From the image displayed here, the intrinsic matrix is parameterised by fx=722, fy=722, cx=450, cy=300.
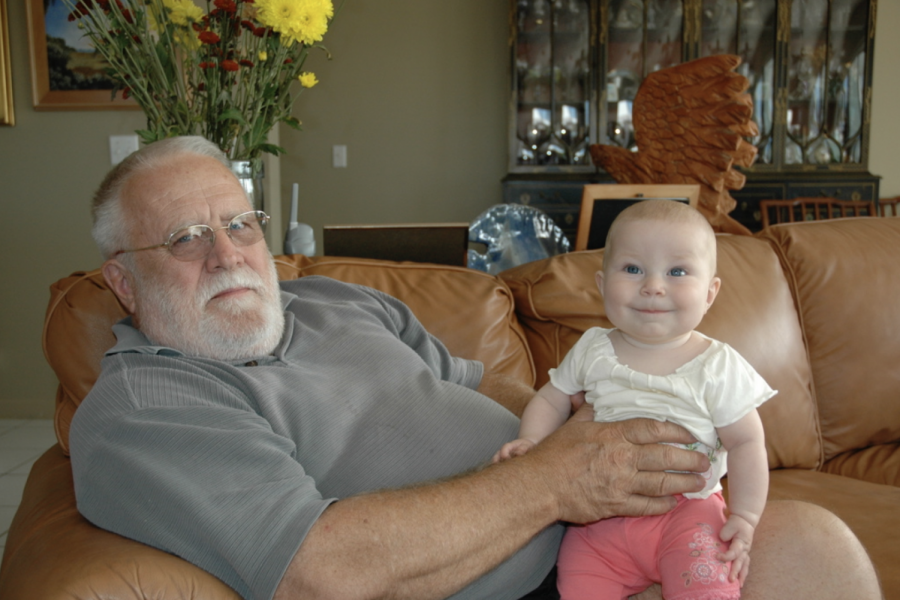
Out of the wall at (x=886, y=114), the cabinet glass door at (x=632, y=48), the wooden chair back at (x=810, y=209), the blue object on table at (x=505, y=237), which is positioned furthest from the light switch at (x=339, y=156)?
the wall at (x=886, y=114)

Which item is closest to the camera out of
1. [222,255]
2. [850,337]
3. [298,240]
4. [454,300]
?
[222,255]

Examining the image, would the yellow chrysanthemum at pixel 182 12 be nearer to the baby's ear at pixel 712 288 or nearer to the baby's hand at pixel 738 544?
the baby's ear at pixel 712 288

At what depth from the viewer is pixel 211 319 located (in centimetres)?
120

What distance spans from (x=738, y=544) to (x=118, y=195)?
1124 millimetres

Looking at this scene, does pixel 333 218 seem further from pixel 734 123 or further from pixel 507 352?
pixel 507 352

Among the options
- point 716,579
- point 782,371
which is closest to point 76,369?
point 716,579

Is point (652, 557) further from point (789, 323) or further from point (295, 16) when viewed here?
point (295, 16)

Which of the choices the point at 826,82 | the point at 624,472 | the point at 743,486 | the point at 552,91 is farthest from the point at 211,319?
the point at 826,82

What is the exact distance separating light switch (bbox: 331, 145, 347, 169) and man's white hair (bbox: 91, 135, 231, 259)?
3.41m

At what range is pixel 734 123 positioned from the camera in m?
2.26

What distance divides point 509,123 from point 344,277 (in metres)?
3.08

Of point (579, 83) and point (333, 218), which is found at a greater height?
point (579, 83)

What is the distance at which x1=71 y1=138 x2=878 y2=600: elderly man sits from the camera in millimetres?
882

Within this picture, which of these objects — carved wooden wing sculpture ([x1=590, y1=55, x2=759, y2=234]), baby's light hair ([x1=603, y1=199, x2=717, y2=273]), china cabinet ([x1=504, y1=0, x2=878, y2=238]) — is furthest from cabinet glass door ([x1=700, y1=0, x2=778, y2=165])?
baby's light hair ([x1=603, y1=199, x2=717, y2=273])
